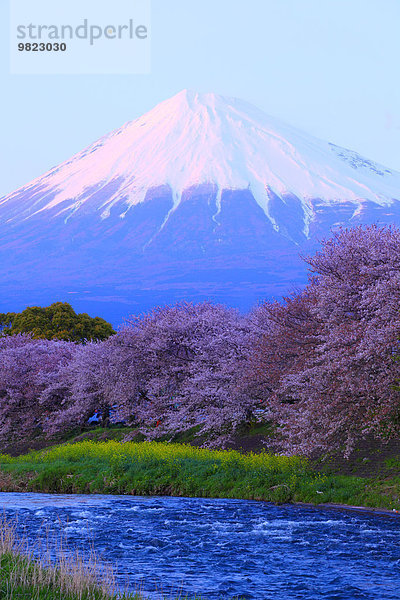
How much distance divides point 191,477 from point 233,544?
11.8 m

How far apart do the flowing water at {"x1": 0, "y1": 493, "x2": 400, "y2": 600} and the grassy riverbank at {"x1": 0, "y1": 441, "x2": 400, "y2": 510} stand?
137 cm

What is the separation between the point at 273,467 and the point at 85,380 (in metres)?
27.9

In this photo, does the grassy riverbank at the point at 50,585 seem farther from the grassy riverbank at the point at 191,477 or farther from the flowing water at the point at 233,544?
the grassy riverbank at the point at 191,477

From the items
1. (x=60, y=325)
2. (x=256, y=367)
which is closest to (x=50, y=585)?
(x=256, y=367)

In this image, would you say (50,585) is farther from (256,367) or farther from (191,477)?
(256,367)

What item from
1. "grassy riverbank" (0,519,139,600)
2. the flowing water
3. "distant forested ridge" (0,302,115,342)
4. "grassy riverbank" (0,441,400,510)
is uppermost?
"distant forested ridge" (0,302,115,342)

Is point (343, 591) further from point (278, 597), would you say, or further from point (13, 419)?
point (13, 419)

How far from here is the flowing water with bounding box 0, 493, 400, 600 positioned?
17359 millimetres

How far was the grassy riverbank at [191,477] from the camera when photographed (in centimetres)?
2934

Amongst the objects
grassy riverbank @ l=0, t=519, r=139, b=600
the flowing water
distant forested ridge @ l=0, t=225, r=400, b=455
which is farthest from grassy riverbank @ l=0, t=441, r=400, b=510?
grassy riverbank @ l=0, t=519, r=139, b=600

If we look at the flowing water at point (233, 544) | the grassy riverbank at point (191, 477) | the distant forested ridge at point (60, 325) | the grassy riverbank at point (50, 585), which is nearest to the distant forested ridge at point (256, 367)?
the grassy riverbank at point (191, 477)

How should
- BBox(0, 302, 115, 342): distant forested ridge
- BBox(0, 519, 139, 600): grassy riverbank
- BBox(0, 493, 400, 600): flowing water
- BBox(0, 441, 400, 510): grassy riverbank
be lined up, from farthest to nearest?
BBox(0, 302, 115, 342): distant forested ridge → BBox(0, 441, 400, 510): grassy riverbank → BBox(0, 493, 400, 600): flowing water → BBox(0, 519, 139, 600): grassy riverbank

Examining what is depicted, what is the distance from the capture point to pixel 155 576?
714 inches

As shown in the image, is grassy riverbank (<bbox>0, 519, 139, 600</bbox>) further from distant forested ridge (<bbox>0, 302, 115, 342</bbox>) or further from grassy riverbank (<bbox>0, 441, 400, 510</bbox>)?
distant forested ridge (<bbox>0, 302, 115, 342</bbox>)
